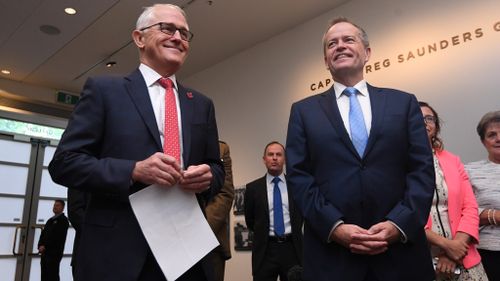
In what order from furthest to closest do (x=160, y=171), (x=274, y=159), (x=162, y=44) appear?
1. (x=274, y=159)
2. (x=162, y=44)
3. (x=160, y=171)

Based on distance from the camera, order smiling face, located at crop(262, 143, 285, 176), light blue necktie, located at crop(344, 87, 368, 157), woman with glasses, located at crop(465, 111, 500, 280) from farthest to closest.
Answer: smiling face, located at crop(262, 143, 285, 176), woman with glasses, located at crop(465, 111, 500, 280), light blue necktie, located at crop(344, 87, 368, 157)

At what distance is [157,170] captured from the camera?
118 centimetres

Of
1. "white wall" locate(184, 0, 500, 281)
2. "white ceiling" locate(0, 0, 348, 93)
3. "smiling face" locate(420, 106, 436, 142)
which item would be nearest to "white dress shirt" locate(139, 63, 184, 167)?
"smiling face" locate(420, 106, 436, 142)

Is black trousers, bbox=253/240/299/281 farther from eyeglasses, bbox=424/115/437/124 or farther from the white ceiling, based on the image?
the white ceiling

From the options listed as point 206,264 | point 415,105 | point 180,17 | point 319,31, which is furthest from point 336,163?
point 319,31

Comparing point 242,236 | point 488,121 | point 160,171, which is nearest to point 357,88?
point 160,171

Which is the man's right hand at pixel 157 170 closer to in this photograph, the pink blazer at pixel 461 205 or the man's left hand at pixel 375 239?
the man's left hand at pixel 375 239

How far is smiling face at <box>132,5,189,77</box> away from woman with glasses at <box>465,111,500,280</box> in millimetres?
2161

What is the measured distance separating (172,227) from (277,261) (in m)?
2.36

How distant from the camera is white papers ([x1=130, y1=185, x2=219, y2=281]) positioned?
119cm

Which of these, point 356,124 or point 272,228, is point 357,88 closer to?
point 356,124

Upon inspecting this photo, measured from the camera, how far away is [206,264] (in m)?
1.31

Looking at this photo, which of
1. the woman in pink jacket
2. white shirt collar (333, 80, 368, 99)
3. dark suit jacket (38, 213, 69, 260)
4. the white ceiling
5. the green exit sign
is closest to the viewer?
white shirt collar (333, 80, 368, 99)

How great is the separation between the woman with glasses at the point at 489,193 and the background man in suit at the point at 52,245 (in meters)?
6.44
